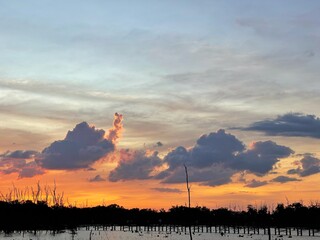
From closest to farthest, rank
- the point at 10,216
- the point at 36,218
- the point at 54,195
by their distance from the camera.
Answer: the point at 54,195 < the point at 10,216 < the point at 36,218

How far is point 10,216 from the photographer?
6255 inches

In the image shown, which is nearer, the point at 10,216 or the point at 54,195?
the point at 54,195

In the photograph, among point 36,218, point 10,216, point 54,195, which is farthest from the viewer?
point 36,218

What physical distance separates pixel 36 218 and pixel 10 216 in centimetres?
1329

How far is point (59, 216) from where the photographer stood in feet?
543

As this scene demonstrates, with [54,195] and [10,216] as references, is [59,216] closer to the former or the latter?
[10,216]

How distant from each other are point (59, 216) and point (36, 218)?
34.4 ft

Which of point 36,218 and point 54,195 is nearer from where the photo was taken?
point 54,195

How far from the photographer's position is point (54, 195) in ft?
422

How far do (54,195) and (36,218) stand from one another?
46.9 meters

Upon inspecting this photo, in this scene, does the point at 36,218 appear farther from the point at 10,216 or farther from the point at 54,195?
the point at 54,195

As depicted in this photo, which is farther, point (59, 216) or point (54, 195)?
point (59, 216)

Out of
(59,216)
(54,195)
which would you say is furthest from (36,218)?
(54,195)

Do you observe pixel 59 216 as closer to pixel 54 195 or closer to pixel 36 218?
pixel 36 218
